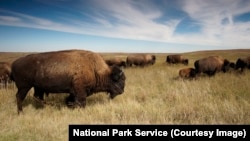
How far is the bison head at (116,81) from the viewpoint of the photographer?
33.7 feet

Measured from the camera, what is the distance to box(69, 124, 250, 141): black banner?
5844mm

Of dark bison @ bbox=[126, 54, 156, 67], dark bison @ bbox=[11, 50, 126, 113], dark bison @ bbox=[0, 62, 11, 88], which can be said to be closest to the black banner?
dark bison @ bbox=[11, 50, 126, 113]

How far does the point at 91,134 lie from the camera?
19.7ft

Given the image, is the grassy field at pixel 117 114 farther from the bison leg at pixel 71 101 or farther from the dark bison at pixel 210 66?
the dark bison at pixel 210 66

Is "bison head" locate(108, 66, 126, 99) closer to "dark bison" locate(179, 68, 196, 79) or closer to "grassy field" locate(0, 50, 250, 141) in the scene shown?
"grassy field" locate(0, 50, 250, 141)

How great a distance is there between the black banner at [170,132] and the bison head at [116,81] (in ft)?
13.3

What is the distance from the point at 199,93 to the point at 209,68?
28.9ft

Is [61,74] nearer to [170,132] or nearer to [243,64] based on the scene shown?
[170,132]

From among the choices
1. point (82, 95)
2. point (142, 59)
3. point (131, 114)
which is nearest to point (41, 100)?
point (82, 95)

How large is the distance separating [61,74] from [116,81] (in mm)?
2074

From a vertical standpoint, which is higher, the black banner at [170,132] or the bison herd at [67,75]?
the bison herd at [67,75]

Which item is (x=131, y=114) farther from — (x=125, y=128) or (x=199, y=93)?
(x=199, y=93)

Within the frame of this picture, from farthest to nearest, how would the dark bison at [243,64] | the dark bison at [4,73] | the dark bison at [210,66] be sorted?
the dark bison at [243,64] → the dark bison at [210,66] → the dark bison at [4,73]

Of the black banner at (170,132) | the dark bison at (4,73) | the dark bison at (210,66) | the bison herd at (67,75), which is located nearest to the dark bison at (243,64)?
the dark bison at (210,66)
